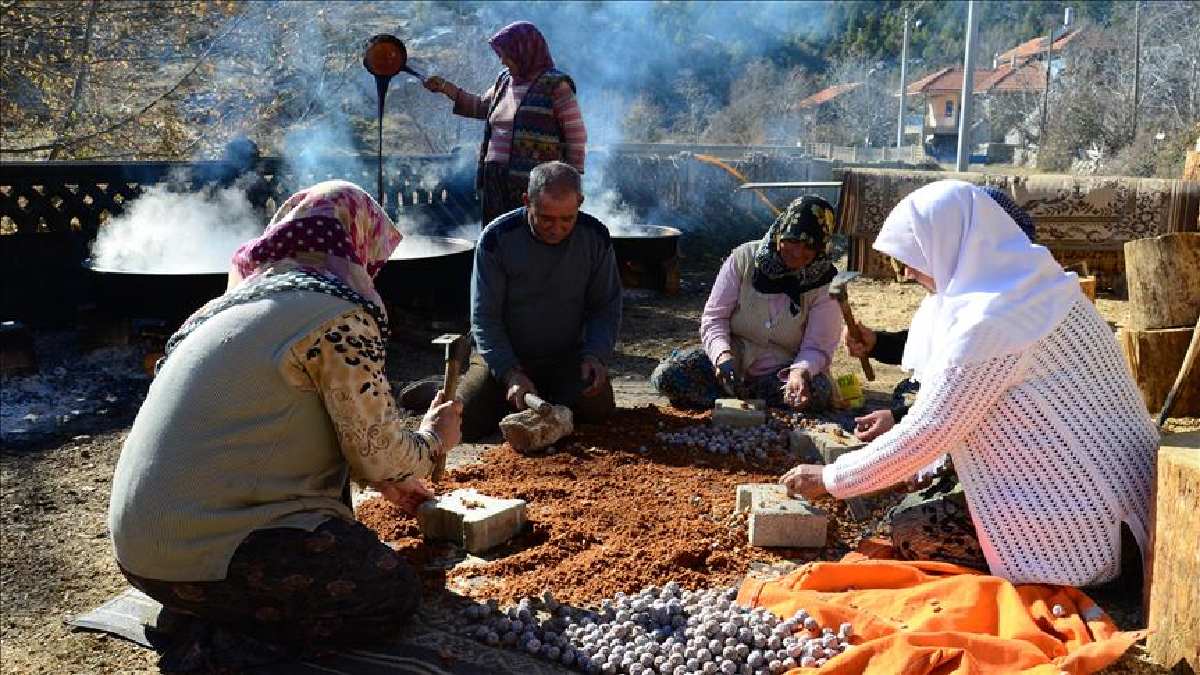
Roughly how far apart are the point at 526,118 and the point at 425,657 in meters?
4.13

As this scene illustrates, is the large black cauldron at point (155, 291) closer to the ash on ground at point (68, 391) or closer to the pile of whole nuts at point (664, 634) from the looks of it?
the ash on ground at point (68, 391)

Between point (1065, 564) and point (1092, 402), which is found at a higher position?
point (1092, 402)

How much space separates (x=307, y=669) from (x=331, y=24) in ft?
55.9

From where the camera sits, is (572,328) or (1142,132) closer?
(572,328)

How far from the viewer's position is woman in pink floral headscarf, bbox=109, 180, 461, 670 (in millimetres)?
2598

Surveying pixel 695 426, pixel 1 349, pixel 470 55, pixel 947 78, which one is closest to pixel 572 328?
pixel 695 426

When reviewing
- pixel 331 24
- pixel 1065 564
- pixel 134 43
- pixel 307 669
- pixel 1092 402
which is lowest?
pixel 307 669

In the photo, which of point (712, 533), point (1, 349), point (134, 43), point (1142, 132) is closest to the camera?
point (712, 533)

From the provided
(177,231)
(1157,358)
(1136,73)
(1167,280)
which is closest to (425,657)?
(1157,358)

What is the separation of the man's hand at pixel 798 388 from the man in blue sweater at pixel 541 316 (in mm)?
889

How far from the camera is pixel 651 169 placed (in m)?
13.9

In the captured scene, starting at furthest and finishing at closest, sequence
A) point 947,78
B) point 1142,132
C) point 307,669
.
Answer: point 947,78 < point 1142,132 < point 307,669

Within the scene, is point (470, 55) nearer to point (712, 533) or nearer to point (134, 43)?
point (134, 43)

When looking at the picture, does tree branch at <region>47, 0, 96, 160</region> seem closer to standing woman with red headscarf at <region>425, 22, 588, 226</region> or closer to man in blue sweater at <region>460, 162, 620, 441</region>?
standing woman with red headscarf at <region>425, 22, 588, 226</region>
